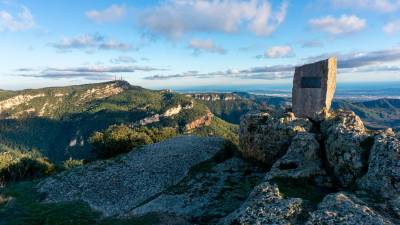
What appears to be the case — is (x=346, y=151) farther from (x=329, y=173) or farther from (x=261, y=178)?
(x=261, y=178)

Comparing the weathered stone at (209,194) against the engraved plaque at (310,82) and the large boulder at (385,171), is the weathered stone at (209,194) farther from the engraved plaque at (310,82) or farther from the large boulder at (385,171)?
the engraved plaque at (310,82)

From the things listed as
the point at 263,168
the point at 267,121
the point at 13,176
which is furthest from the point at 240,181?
the point at 13,176

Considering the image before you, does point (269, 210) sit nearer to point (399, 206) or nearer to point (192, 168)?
point (399, 206)

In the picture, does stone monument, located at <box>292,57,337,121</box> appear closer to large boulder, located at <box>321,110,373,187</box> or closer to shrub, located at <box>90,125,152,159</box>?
large boulder, located at <box>321,110,373,187</box>

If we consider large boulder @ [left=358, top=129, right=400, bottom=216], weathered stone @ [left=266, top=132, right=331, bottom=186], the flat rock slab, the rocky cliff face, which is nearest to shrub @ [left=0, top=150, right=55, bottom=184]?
the flat rock slab

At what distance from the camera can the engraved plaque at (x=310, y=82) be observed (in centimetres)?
3719

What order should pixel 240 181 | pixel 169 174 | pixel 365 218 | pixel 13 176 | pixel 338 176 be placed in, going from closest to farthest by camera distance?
pixel 365 218 < pixel 338 176 < pixel 240 181 < pixel 169 174 < pixel 13 176

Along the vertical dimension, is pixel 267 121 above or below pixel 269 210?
above

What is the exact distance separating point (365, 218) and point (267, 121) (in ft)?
63.6

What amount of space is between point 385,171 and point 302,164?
6.83 meters

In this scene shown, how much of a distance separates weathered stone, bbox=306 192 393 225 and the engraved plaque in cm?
2095

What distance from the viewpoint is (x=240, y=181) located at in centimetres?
3216

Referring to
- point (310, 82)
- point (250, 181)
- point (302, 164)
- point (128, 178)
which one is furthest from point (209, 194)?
point (310, 82)

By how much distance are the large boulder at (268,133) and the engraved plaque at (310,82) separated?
476 centimetres
